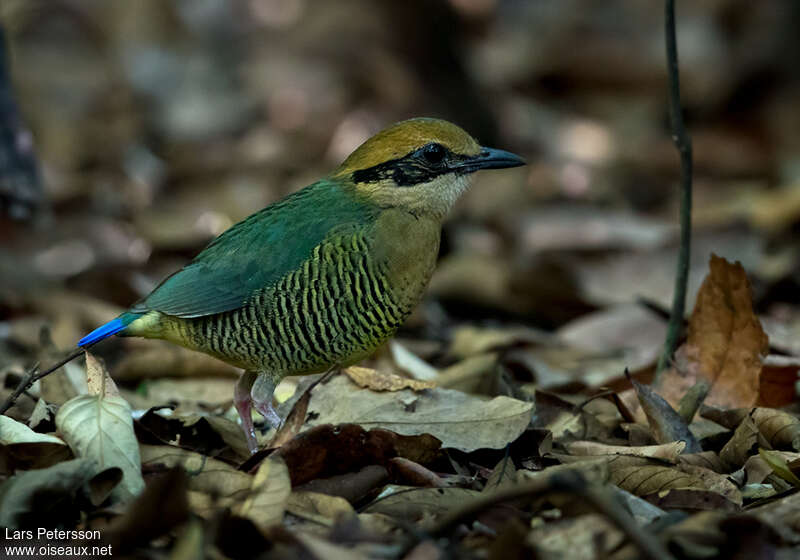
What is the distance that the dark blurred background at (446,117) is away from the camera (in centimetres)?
821

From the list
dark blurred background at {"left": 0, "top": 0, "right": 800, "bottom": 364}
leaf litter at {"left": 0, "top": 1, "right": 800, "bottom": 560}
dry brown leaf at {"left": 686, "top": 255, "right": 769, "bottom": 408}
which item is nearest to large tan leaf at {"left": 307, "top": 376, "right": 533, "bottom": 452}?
leaf litter at {"left": 0, "top": 1, "right": 800, "bottom": 560}

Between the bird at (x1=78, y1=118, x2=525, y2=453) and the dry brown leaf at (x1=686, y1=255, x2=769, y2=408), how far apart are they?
1.09 meters

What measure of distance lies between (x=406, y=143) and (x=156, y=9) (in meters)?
9.58

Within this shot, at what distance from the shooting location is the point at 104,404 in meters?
3.91

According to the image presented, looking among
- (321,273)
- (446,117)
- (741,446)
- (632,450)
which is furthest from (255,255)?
(446,117)

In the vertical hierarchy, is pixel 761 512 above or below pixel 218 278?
below

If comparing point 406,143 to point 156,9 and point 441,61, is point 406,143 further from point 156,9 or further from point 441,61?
point 156,9

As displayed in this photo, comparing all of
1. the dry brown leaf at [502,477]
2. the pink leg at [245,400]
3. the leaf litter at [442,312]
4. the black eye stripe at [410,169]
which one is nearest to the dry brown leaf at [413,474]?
the leaf litter at [442,312]

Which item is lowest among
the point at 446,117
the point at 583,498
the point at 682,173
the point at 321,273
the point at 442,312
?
the point at 442,312

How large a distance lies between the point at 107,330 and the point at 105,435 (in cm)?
117

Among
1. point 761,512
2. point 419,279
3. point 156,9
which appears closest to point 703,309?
point 419,279

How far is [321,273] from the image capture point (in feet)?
15.6

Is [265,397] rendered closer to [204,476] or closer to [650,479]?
[204,476]

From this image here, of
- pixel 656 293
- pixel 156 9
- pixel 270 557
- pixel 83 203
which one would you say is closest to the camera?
pixel 270 557
